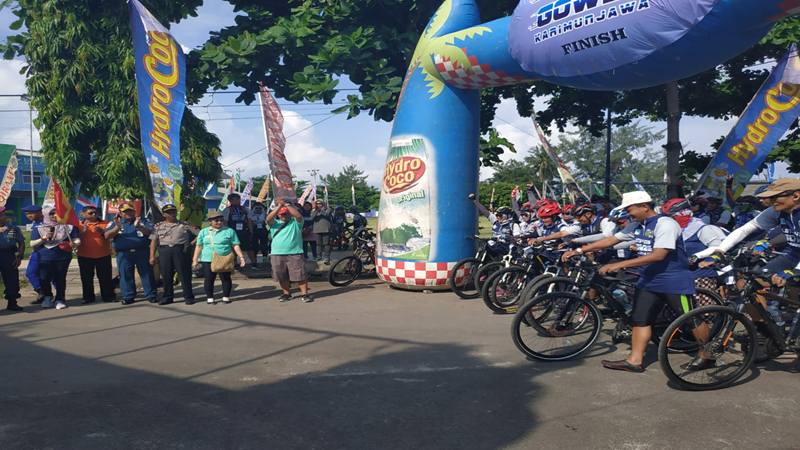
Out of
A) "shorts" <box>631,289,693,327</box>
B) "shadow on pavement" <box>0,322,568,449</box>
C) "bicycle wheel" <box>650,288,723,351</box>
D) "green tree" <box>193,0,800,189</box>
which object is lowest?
"shadow on pavement" <box>0,322,568,449</box>

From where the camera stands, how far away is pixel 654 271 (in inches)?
200

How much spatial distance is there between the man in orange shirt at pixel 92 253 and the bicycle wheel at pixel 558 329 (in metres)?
7.13

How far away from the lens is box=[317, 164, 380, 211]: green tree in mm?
82812

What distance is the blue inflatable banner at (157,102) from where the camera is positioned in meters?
9.82

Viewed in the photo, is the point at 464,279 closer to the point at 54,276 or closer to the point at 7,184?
the point at 54,276

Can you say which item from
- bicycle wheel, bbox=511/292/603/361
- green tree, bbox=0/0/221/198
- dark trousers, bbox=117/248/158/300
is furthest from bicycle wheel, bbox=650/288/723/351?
green tree, bbox=0/0/221/198

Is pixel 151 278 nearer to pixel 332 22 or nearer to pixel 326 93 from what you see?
pixel 326 93

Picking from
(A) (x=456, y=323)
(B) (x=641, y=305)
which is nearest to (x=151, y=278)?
(A) (x=456, y=323)

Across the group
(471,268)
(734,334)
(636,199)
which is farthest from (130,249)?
(734,334)

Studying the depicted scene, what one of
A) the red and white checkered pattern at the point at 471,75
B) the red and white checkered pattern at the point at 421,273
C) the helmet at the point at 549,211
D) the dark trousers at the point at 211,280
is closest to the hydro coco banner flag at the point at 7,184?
the dark trousers at the point at 211,280

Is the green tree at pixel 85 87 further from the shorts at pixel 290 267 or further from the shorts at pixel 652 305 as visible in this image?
the shorts at pixel 652 305

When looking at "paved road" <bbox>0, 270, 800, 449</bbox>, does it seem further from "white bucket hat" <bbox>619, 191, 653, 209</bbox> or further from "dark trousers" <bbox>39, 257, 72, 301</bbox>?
"dark trousers" <bbox>39, 257, 72, 301</bbox>

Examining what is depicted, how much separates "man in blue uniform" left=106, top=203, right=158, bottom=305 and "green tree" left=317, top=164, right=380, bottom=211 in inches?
2595

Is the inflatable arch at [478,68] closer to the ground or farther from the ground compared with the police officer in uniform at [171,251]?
farther from the ground
